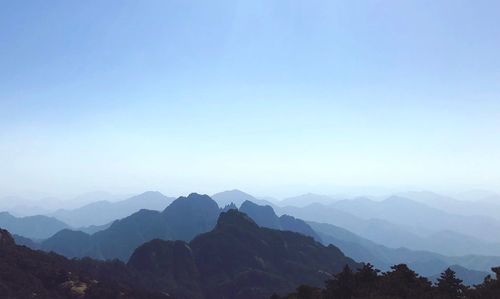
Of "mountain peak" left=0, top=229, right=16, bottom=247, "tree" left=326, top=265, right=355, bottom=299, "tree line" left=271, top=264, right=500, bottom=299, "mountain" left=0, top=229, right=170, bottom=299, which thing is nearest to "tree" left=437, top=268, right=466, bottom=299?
"tree line" left=271, top=264, right=500, bottom=299

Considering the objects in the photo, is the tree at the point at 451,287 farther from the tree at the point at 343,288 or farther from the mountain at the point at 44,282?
the mountain at the point at 44,282

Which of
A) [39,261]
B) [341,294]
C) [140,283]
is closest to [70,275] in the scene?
[39,261]

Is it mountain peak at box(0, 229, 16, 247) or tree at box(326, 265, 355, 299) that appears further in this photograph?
mountain peak at box(0, 229, 16, 247)

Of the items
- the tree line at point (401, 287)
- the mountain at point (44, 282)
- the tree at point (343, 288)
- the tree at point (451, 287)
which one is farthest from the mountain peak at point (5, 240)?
the tree at point (451, 287)

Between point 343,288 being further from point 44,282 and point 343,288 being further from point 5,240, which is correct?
point 5,240

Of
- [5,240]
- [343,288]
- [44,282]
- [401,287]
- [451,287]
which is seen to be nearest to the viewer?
[451,287]

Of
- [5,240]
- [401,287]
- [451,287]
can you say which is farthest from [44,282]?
[451,287]

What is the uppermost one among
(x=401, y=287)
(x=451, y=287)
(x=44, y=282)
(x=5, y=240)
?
(x=451, y=287)

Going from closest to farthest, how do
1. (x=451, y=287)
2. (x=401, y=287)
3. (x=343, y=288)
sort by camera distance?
(x=451, y=287)
(x=401, y=287)
(x=343, y=288)

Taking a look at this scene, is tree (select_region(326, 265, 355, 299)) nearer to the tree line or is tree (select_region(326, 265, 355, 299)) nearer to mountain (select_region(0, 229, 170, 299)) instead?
the tree line
